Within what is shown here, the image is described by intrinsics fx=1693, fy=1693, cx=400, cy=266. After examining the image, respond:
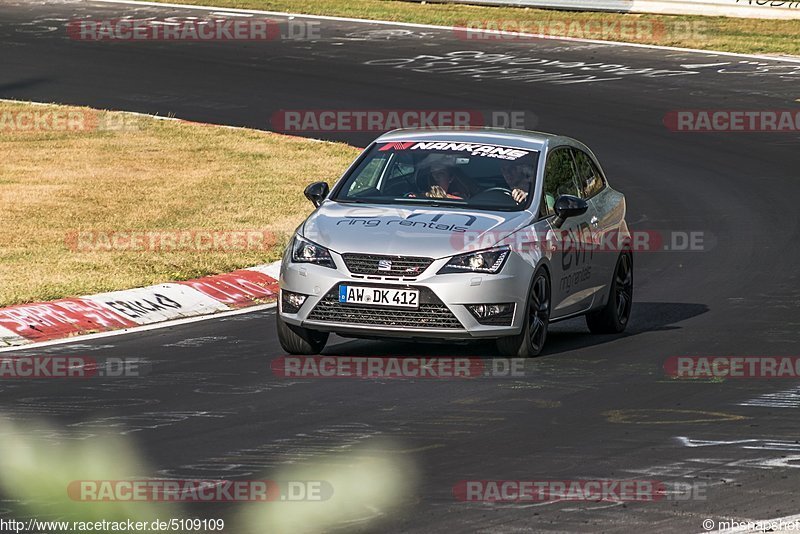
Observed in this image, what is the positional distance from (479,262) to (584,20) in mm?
25895

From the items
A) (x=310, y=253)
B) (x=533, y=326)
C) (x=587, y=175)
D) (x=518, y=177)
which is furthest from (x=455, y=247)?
(x=587, y=175)

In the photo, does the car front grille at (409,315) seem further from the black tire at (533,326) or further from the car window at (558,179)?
the car window at (558,179)

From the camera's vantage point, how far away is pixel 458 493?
8219 mm

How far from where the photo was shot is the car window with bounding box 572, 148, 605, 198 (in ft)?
45.4

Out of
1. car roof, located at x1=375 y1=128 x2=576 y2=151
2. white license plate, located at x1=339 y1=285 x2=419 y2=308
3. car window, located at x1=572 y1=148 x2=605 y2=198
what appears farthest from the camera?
car window, located at x1=572 y1=148 x2=605 y2=198

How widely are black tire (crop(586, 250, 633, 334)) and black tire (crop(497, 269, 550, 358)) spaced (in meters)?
1.26

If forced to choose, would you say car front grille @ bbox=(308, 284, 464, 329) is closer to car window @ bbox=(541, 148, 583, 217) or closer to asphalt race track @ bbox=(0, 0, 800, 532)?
asphalt race track @ bbox=(0, 0, 800, 532)

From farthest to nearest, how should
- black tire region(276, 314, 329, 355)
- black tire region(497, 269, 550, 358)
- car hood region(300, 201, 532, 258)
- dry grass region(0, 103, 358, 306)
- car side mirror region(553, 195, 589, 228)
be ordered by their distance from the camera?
dry grass region(0, 103, 358, 306)
car side mirror region(553, 195, 589, 228)
black tire region(276, 314, 329, 355)
black tire region(497, 269, 550, 358)
car hood region(300, 201, 532, 258)

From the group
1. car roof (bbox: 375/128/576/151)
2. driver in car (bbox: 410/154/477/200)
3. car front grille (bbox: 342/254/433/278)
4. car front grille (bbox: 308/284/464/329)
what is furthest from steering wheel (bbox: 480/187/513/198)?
car front grille (bbox: 308/284/464/329)

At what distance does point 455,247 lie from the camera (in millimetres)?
11734

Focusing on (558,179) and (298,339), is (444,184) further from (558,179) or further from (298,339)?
(298,339)

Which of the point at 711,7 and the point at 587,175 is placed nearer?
the point at 587,175

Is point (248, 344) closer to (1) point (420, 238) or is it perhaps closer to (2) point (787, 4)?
(1) point (420, 238)

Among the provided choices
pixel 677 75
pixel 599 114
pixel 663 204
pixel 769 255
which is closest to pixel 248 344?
pixel 769 255
